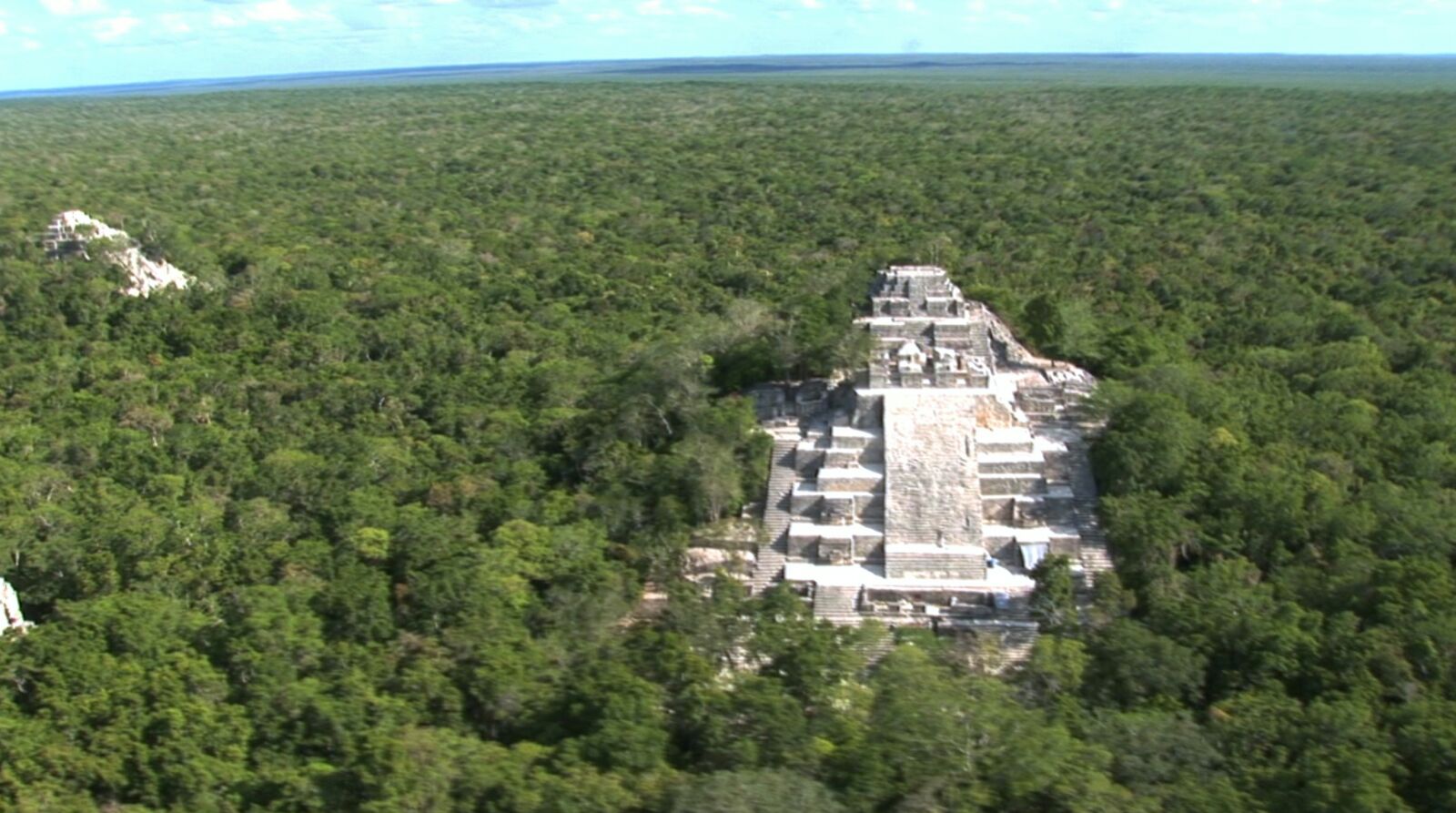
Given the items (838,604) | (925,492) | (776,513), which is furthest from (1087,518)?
(776,513)

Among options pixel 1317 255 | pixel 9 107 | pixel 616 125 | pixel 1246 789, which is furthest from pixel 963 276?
pixel 9 107

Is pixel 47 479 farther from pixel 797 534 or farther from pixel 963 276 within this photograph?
pixel 963 276

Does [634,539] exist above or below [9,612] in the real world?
above

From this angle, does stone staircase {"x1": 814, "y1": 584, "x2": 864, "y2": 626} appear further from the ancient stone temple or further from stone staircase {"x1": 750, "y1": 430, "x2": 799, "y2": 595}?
stone staircase {"x1": 750, "y1": 430, "x2": 799, "y2": 595}

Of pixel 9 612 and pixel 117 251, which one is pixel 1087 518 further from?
pixel 117 251

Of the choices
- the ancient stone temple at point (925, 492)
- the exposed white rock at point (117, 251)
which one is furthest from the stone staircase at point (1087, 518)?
the exposed white rock at point (117, 251)
